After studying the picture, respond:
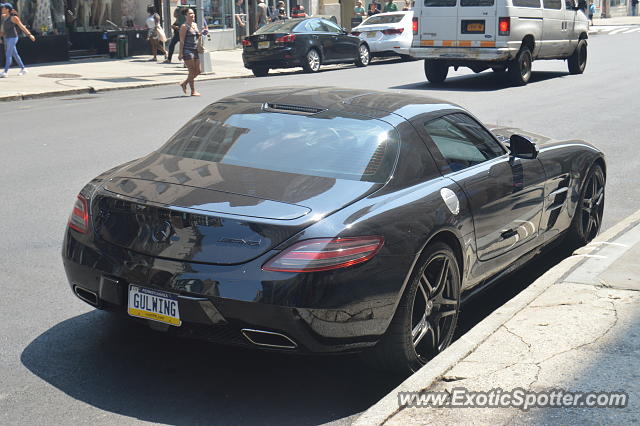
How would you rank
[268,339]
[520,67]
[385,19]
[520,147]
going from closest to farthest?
[268,339] → [520,147] → [520,67] → [385,19]

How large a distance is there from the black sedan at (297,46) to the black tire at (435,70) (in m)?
5.01

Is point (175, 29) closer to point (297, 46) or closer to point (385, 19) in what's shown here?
point (297, 46)

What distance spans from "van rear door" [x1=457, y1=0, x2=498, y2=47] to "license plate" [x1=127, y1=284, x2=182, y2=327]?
52.7 ft

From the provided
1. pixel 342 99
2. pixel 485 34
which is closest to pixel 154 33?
pixel 485 34

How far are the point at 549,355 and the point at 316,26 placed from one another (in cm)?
2208

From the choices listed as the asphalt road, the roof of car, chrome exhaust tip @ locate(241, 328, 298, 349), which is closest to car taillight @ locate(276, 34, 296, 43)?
the asphalt road

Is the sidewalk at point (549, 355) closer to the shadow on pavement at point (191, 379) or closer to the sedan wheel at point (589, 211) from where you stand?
the shadow on pavement at point (191, 379)

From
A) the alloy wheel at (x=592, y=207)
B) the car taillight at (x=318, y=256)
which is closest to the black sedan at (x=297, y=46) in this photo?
the alloy wheel at (x=592, y=207)

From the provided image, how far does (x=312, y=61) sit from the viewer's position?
82.9 feet

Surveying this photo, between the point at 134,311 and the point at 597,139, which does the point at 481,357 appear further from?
the point at 597,139

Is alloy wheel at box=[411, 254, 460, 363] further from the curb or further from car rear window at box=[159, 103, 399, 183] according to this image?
the curb

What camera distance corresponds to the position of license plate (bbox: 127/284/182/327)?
164 inches

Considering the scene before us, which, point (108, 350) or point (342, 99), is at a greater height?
point (342, 99)

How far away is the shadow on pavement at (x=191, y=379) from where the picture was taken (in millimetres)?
4180
